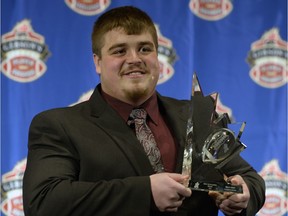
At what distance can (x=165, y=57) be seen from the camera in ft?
6.19

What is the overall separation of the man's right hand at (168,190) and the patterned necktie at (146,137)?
135 mm

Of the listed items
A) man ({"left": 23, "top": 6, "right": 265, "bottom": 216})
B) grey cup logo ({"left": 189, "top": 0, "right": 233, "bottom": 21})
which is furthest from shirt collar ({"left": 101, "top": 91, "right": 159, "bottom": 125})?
grey cup logo ({"left": 189, "top": 0, "right": 233, "bottom": 21})

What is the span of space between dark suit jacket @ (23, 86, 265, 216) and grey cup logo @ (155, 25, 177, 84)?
75 centimetres

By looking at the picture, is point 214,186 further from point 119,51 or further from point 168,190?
point 119,51

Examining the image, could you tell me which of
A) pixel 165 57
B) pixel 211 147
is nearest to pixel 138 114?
pixel 211 147

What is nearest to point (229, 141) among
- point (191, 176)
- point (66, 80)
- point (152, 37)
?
point (191, 176)

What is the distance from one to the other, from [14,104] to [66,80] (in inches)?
8.1

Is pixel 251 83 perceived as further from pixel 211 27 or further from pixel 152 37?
pixel 152 37

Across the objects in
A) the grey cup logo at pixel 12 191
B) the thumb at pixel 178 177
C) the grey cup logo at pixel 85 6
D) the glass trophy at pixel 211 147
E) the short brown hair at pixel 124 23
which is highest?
the grey cup logo at pixel 85 6

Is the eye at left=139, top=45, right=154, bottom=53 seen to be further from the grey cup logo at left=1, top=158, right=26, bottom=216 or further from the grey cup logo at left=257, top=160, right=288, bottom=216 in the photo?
the grey cup logo at left=257, top=160, right=288, bottom=216

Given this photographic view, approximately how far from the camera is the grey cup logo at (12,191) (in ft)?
5.76

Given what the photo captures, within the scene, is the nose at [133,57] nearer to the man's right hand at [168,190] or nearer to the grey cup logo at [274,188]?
the man's right hand at [168,190]

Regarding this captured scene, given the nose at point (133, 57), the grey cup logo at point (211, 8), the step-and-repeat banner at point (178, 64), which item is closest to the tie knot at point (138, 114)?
the nose at point (133, 57)

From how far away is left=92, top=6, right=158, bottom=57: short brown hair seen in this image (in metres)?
1.09
